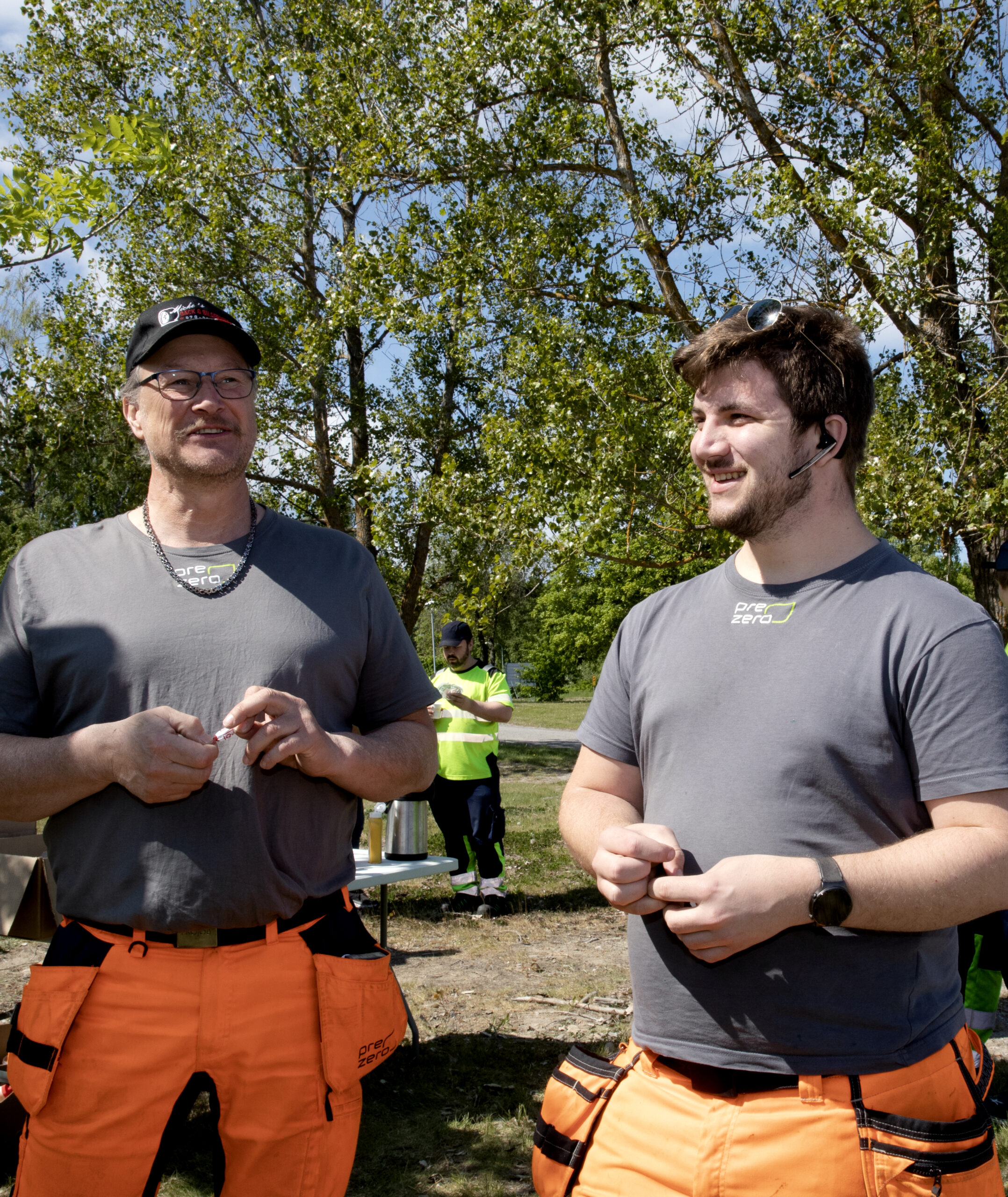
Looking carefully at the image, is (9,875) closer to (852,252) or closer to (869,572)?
(869,572)

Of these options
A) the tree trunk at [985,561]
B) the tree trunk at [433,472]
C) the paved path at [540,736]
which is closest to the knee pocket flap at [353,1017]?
the tree trunk at [985,561]

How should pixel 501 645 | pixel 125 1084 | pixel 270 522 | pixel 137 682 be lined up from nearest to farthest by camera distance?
pixel 125 1084 → pixel 137 682 → pixel 270 522 → pixel 501 645

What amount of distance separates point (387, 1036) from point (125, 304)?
15773mm

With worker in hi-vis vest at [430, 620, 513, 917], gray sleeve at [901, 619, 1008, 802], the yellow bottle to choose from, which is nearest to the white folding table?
the yellow bottle

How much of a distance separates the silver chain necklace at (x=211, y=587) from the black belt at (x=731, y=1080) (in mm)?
1363

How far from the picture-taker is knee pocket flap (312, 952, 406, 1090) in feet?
6.59

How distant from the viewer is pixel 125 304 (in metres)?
15.6

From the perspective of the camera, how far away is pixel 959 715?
62.4 inches

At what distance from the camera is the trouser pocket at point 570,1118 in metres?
1.77

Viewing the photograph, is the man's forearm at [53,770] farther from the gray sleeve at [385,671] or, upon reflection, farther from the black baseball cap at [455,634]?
the black baseball cap at [455,634]

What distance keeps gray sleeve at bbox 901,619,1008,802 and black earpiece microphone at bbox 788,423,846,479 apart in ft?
1.40

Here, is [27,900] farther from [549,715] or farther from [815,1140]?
[549,715]

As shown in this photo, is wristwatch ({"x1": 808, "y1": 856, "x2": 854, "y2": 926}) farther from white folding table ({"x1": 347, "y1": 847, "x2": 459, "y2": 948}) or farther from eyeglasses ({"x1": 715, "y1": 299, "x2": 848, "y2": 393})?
white folding table ({"x1": 347, "y1": 847, "x2": 459, "y2": 948})

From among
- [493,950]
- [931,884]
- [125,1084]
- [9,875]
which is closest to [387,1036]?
[125,1084]
